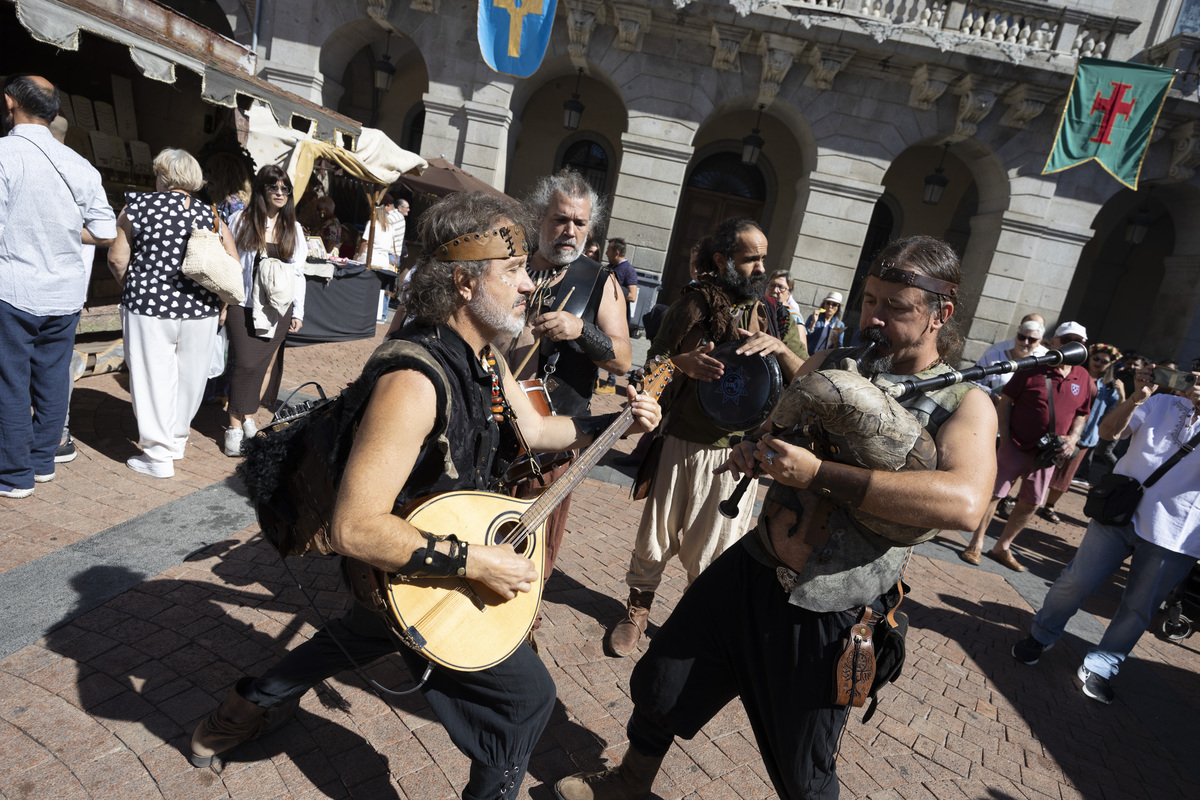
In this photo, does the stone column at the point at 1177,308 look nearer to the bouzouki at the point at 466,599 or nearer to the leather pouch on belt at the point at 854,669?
the leather pouch on belt at the point at 854,669

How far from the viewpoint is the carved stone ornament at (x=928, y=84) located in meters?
12.1

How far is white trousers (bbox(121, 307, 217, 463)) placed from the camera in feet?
14.2

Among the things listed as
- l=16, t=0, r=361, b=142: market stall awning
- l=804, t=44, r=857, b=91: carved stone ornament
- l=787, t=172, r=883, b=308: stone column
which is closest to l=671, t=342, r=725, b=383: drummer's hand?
l=16, t=0, r=361, b=142: market stall awning

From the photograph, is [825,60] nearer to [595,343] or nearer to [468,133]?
[468,133]

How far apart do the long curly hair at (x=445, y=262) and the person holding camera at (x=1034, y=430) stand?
5.28 meters

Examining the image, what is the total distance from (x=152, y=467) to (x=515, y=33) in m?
8.61

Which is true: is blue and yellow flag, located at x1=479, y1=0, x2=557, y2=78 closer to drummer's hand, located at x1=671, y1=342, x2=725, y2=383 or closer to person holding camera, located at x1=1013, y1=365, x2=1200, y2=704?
drummer's hand, located at x1=671, y1=342, x2=725, y2=383

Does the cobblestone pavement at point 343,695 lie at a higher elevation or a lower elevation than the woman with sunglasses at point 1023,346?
lower

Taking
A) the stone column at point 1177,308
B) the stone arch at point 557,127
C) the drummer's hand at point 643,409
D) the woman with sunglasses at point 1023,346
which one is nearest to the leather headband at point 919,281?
the drummer's hand at point 643,409

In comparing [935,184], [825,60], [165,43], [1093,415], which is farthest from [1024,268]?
[165,43]

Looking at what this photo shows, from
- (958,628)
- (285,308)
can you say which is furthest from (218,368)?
(958,628)

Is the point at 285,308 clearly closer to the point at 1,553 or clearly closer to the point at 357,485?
the point at 1,553

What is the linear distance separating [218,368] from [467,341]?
4.07m

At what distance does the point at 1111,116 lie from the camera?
1132 cm
